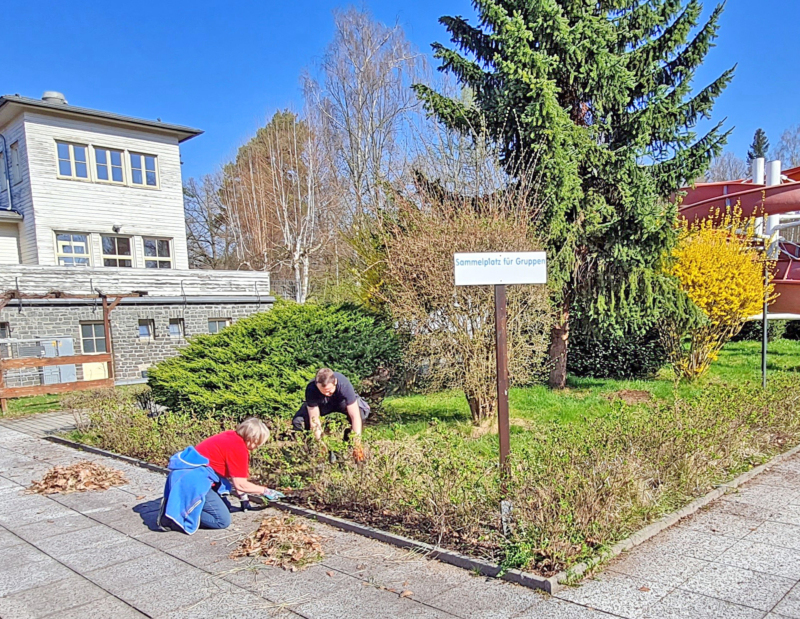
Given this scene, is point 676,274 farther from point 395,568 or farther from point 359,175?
point 359,175

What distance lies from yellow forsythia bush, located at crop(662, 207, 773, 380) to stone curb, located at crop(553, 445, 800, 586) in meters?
4.69

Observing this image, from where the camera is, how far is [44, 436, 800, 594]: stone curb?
3.81m

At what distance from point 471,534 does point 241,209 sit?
33767 mm

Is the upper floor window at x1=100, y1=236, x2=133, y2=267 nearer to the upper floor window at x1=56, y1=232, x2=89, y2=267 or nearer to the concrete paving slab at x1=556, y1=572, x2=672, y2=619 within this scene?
the upper floor window at x1=56, y1=232, x2=89, y2=267

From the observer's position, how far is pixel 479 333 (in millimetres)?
8125

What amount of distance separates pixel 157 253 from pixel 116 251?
64.4 inches

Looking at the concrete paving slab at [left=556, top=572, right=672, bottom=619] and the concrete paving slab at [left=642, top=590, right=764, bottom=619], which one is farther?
the concrete paving slab at [left=556, top=572, right=672, bottom=619]

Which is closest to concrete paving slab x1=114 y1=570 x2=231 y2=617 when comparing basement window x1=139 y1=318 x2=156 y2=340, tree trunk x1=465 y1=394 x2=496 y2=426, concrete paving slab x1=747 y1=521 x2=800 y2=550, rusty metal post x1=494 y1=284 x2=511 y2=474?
rusty metal post x1=494 y1=284 x2=511 y2=474

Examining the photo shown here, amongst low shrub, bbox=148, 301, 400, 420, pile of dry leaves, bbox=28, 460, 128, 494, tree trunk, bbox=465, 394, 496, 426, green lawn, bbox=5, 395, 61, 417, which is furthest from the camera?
green lawn, bbox=5, 395, 61, 417

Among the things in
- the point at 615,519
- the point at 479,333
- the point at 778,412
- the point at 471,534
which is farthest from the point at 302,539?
the point at 778,412

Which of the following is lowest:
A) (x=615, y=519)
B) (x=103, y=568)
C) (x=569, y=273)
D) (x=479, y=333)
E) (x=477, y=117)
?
(x=103, y=568)

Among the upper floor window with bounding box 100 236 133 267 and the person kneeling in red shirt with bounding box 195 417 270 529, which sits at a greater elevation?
the upper floor window with bounding box 100 236 133 267

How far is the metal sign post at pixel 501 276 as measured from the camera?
15.0ft

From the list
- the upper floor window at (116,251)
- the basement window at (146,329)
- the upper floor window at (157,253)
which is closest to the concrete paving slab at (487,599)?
the basement window at (146,329)
